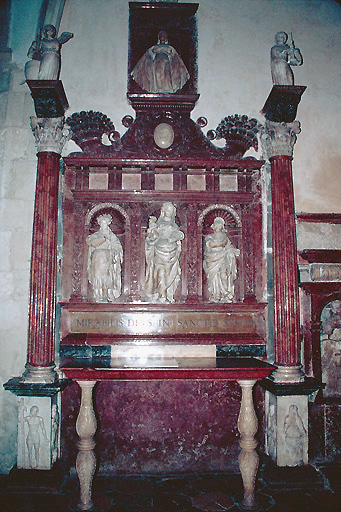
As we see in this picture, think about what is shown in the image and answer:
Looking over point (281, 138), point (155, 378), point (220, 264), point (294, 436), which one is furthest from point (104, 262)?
point (294, 436)

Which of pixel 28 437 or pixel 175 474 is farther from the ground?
pixel 28 437

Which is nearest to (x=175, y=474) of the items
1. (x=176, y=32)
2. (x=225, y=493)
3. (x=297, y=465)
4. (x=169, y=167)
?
(x=225, y=493)

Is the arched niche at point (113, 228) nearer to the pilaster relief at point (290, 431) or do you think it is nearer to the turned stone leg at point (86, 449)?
the turned stone leg at point (86, 449)

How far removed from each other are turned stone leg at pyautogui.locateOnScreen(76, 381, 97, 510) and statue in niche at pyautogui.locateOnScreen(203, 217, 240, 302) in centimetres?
182

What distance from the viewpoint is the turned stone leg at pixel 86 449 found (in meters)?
3.67

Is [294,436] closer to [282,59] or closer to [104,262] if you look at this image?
[104,262]

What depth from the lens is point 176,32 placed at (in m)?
5.13

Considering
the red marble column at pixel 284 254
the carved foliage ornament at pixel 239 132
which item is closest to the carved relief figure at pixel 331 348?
the red marble column at pixel 284 254

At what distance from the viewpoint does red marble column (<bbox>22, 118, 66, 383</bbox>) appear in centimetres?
430

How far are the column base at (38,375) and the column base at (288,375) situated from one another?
93.9 inches

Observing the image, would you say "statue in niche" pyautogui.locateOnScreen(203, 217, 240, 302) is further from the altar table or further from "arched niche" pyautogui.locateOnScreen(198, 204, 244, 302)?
the altar table

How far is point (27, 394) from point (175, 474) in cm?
184

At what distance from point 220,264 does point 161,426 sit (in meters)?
1.96

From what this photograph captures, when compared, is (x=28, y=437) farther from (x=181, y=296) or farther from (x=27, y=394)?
(x=181, y=296)
